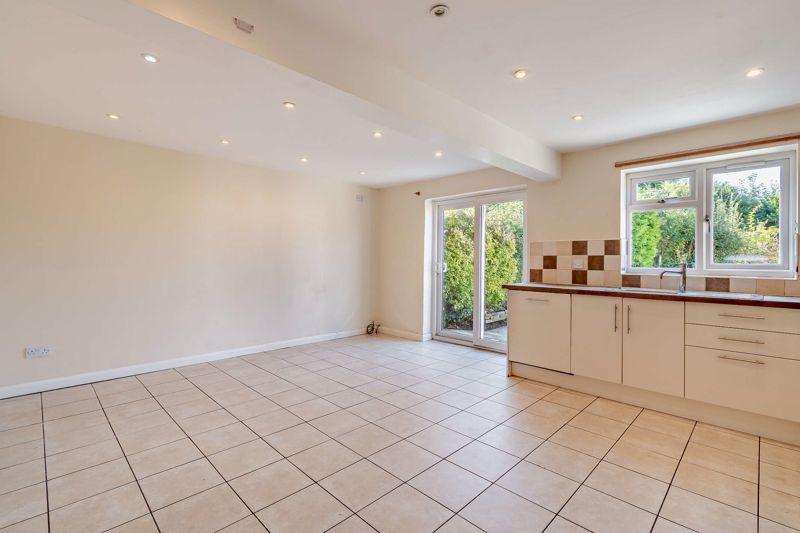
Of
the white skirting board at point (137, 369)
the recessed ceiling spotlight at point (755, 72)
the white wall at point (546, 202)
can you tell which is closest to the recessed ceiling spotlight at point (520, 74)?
the recessed ceiling spotlight at point (755, 72)

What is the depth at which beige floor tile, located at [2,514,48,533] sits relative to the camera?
160cm

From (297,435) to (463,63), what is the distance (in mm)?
2654

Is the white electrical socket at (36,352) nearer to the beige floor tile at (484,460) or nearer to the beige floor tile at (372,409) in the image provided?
the beige floor tile at (372,409)

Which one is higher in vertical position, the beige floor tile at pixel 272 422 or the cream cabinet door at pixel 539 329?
the cream cabinet door at pixel 539 329

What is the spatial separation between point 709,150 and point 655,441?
7.91 feet

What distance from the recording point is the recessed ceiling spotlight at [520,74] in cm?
229

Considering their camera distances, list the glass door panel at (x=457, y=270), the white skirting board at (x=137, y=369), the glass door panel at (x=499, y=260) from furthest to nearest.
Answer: the glass door panel at (x=457, y=270)
the glass door panel at (x=499, y=260)
the white skirting board at (x=137, y=369)

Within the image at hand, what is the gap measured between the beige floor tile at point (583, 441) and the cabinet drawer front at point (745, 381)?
2.86ft

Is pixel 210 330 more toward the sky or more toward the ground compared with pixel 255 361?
more toward the sky

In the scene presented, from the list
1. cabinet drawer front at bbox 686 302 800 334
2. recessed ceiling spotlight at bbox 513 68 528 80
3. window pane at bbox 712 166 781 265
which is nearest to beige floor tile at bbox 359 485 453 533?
cabinet drawer front at bbox 686 302 800 334

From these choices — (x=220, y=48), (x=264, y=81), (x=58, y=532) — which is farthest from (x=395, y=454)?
(x=264, y=81)

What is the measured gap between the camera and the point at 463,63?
222cm

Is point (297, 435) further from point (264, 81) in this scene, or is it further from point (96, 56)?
point (96, 56)

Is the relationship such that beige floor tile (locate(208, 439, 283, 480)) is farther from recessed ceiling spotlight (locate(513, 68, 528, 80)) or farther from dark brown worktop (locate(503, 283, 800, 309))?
A: recessed ceiling spotlight (locate(513, 68, 528, 80))
